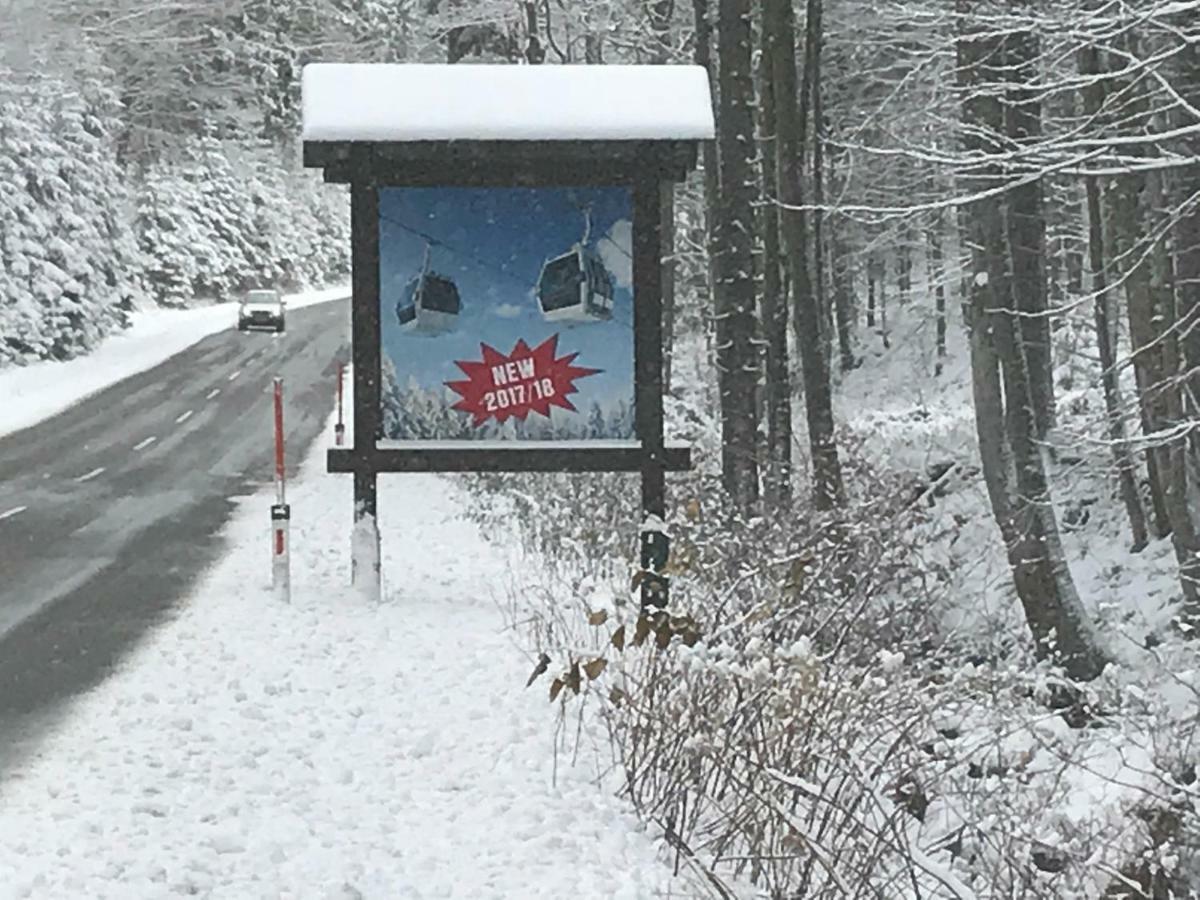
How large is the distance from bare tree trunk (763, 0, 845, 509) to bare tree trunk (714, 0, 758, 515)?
146 cm

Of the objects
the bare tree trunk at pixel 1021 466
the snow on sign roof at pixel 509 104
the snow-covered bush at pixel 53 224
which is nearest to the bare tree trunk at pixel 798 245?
the bare tree trunk at pixel 1021 466

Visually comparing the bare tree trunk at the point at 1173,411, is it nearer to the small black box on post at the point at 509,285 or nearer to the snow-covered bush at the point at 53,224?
the small black box on post at the point at 509,285

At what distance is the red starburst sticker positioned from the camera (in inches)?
448

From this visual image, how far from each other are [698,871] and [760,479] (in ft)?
41.5

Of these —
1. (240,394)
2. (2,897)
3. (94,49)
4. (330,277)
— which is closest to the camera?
(2,897)

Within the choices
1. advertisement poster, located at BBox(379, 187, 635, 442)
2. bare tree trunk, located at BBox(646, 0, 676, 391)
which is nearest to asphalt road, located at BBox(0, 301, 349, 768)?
advertisement poster, located at BBox(379, 187, 635, 442)

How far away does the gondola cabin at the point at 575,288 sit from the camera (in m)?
11.3

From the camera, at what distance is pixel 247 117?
6262cm

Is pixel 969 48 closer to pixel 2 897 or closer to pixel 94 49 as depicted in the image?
pixel 2 897

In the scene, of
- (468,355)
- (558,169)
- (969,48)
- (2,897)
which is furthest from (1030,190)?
(2,897)

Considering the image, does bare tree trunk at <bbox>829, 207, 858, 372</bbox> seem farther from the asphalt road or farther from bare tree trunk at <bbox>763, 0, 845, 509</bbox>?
bare tree trunk at <bbox>763, 0, 845, 509</bbox>

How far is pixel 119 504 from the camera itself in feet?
58.8

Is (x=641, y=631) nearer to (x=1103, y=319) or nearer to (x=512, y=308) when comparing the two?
(x=512, y=308)

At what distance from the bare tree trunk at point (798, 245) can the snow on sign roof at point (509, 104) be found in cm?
519
